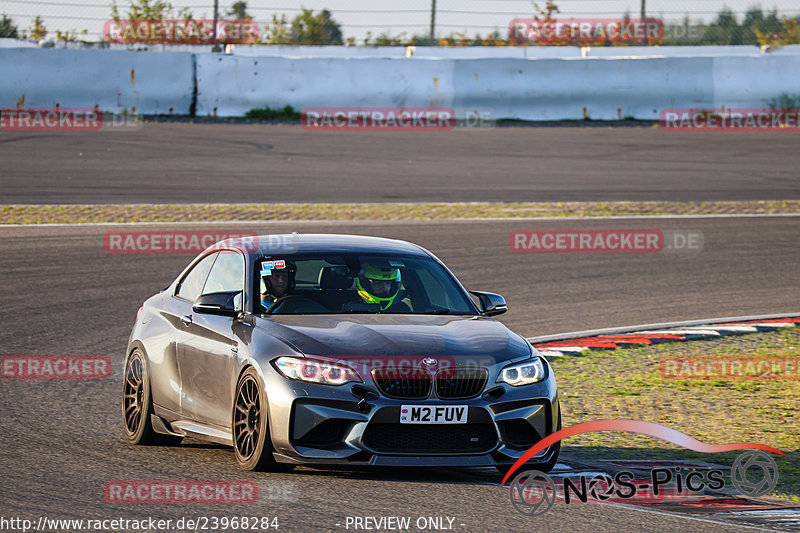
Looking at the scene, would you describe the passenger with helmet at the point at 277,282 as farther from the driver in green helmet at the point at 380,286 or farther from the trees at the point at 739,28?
the trees at the point at 739,28

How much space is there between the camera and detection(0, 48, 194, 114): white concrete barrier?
2655cm

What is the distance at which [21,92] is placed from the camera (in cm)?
2666

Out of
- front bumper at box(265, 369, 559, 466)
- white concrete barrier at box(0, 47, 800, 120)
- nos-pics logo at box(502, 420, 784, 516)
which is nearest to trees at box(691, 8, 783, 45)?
white concrete barrier at box(0, 47, 800, 120)

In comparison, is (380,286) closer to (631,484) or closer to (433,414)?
(433,414)

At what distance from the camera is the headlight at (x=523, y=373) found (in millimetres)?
6727

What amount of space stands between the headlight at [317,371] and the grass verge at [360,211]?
12281 millimetres

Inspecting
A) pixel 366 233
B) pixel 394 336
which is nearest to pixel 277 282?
pixel 394 336

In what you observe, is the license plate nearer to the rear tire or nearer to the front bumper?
the front bumper

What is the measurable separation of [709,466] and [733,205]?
15023 mm

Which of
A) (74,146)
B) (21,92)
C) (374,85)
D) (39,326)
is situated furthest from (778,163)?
(39,326)

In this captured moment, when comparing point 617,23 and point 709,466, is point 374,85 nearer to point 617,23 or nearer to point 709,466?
point 617,23

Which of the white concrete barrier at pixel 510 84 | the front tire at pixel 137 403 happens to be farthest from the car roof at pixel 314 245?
the white concrete barrier at pixel 510 84

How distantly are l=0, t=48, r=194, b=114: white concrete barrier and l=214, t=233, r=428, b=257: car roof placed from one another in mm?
19780

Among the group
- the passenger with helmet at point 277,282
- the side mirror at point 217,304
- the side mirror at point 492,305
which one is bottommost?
the side mirror at point 492,305
